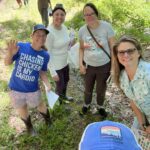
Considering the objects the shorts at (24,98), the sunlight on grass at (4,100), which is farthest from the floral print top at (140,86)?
the sunlight on grass at (4,100)

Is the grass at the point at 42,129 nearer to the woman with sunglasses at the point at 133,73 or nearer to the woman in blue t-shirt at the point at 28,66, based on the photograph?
the woman in blue t-shirt at the point at 28,66

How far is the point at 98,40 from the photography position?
4254 millimetres

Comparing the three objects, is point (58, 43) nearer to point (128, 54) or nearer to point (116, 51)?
point (116, 51)

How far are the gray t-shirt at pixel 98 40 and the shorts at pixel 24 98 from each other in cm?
84

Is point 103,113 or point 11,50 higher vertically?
point 11,50

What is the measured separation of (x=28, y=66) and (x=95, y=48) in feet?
3.02

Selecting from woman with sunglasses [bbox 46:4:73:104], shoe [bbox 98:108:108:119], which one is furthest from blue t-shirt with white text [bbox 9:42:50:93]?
shoe [bbox 98:108:108:119]

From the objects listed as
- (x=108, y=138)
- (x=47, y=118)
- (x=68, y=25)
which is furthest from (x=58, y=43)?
(x=68, y=25)

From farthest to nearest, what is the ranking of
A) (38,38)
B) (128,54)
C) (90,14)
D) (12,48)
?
(90,14), (38,38), (12,48), (128,54)

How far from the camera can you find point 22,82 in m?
4.06

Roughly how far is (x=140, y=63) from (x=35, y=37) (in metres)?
1.49

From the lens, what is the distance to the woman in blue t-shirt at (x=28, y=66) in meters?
3.93

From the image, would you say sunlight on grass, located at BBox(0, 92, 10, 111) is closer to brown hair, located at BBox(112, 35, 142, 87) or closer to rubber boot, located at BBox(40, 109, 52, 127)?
rubber boot, located at BBox(40, 109, 52, 127)

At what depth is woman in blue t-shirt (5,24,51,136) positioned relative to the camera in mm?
3930
